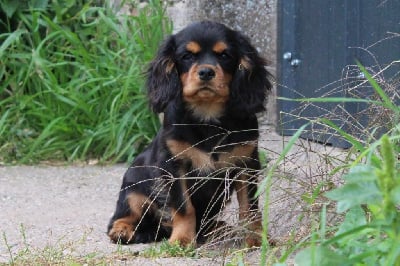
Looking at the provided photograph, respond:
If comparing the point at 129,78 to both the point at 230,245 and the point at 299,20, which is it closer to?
the point at 299,20

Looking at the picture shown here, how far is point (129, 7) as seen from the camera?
22.1 ft

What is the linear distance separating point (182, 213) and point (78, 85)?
2.73 m

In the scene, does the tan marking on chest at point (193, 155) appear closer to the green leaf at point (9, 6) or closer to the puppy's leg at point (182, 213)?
the puppy's leg at point (182, 213)

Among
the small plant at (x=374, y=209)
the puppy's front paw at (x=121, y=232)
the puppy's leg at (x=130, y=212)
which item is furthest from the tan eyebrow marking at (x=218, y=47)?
the small plant at (x=374, y=209)

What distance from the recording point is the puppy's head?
3.91 m

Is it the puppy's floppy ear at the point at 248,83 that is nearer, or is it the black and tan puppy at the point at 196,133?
the black and tan puppy at the point at 196,133

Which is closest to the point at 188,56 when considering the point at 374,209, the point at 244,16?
the point at 374,209

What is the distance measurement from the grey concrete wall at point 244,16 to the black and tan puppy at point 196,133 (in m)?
2.03

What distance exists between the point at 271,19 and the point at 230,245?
118 inches

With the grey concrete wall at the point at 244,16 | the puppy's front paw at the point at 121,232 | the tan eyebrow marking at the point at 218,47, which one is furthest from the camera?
the grey concrete wall at the point at 244,16

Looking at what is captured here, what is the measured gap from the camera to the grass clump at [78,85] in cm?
620

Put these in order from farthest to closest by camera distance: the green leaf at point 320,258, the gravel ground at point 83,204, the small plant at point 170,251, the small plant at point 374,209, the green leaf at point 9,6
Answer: the green leaf at point 9,6 < the small plant at point 170,251 < the gravel ground at point 83,204 < the green leaf at point 320,258 < the small plant at point 374,209

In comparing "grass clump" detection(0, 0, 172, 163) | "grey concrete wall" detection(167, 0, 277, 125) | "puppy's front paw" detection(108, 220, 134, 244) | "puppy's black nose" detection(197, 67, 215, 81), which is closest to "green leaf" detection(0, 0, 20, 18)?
"grass clump" detection(0, 0, 172, 163)

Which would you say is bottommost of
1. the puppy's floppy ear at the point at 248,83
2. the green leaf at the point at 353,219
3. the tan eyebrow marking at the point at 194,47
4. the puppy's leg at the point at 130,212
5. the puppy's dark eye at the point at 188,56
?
the puppy's leg at the point at 130,212
